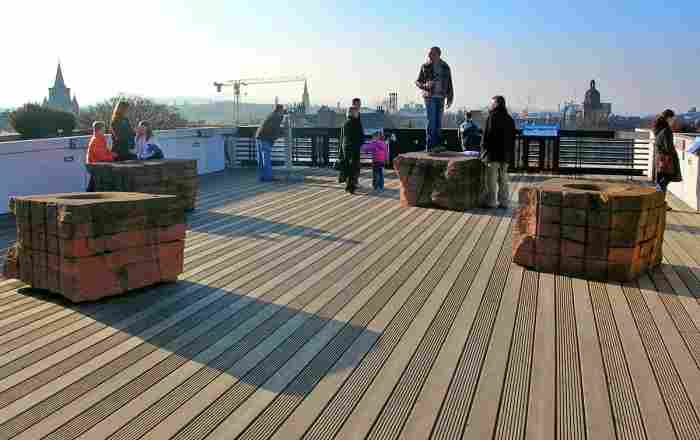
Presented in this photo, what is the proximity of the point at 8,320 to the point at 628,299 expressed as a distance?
440cm

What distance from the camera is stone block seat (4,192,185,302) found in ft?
15.1

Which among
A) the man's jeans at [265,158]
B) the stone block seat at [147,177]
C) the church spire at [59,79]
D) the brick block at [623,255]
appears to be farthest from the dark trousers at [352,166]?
the church spire at [59,79]

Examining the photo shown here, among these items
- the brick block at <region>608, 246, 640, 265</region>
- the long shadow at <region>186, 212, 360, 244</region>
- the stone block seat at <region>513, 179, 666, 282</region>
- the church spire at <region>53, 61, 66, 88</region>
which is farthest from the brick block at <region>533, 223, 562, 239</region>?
the church spire at <region>53, 61, 66, 88</region>

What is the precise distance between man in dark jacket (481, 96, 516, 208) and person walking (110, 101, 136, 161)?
5.04 metres

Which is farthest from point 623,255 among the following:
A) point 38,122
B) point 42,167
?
point 38,122

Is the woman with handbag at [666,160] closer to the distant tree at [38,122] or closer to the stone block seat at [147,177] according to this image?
the stone block seat at [147,177]

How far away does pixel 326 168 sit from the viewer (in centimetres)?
1561

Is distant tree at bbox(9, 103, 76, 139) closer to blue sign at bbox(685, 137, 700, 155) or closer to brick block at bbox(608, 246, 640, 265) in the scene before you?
blue sign at bbox(685, 137, 700, 155)

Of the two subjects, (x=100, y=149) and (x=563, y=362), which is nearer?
(x=563, y=362)

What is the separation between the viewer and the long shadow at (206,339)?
330 centimetres

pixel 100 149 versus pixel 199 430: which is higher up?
pixel 100 149

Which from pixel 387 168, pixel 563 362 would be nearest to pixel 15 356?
pixel 563 362

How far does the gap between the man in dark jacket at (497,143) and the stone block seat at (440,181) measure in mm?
184

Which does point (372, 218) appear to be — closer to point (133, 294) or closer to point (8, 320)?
point (133, 294)
